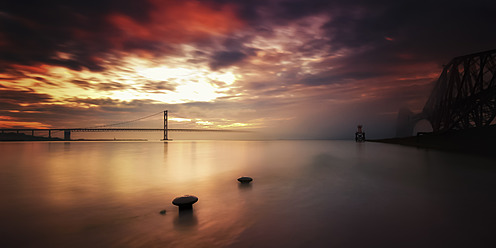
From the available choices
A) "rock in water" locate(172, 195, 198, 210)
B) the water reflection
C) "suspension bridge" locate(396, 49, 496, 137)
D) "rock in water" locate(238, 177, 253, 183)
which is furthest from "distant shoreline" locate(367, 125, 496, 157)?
"rock in water" locate(172, 195, 198, 210)

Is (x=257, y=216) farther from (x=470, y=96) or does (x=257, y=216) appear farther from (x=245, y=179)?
(x=470, y=96)

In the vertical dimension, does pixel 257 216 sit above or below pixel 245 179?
above

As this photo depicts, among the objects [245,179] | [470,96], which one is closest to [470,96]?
[470,96]

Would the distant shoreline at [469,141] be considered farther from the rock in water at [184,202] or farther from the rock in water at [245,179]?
the rock in water at [184,202]

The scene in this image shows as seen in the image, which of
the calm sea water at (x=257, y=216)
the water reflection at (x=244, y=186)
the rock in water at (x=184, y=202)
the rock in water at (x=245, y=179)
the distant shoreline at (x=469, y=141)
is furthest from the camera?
the distant shoreline at (x=469, y=141)

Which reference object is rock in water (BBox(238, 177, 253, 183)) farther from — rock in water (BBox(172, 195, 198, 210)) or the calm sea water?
rock in water (BBox(172, 195, 198, 210))

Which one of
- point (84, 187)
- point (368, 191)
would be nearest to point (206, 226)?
point (368, 191)

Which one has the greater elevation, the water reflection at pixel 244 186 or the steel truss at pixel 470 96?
the steel truss at pixel 470 96

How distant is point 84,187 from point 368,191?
14787mm

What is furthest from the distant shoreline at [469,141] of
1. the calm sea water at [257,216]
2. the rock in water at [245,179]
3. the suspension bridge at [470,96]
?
the rock in water at [245,179]

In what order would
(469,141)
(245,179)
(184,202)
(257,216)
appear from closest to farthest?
1. (257,216)
2. (184,202)
3. (245,179)
4. (469,141)

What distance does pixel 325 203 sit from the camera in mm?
8180

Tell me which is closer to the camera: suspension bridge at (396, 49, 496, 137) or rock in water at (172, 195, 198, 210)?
rock in water at (172, 195, 198, 210)

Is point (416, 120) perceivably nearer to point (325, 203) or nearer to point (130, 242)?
point (325, 203)
